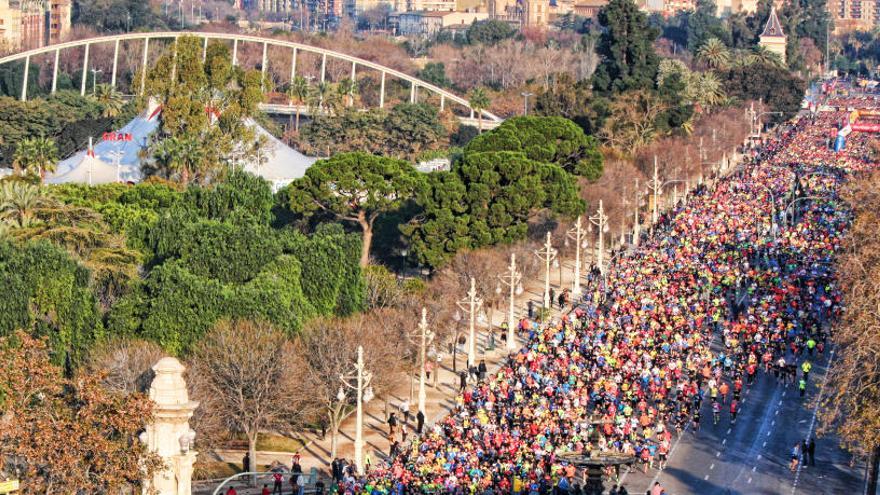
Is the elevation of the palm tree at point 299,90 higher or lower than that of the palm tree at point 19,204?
lower

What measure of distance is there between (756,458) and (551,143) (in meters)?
49.9

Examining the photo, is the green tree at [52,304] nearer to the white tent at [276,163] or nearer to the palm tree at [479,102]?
the white tent at [276,163]

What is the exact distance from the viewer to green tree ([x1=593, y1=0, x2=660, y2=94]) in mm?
143625

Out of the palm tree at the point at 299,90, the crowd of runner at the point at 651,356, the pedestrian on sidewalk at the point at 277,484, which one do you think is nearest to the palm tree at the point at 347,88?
the palm tree at the point at 299,90

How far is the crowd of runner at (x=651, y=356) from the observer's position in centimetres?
5497

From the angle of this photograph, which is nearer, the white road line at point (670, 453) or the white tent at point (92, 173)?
the white road line at point (670, 453)

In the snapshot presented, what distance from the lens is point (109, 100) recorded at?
17362 centimetres

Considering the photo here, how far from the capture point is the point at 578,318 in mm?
75562

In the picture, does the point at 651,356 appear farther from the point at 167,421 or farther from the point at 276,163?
the point at 276,163

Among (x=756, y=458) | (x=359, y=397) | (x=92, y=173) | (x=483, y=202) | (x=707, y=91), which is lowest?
(x=756, y=458)

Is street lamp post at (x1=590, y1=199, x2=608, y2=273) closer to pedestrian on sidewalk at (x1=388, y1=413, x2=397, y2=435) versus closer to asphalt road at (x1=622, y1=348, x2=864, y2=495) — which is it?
asphalt road at (x1=622, y1=348, x2=864, y2=495)

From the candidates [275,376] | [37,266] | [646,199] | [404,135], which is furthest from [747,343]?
[404,135]

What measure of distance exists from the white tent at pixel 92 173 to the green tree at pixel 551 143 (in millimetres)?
19820

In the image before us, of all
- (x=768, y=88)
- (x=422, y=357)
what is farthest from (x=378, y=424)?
(x=768, y=88)
